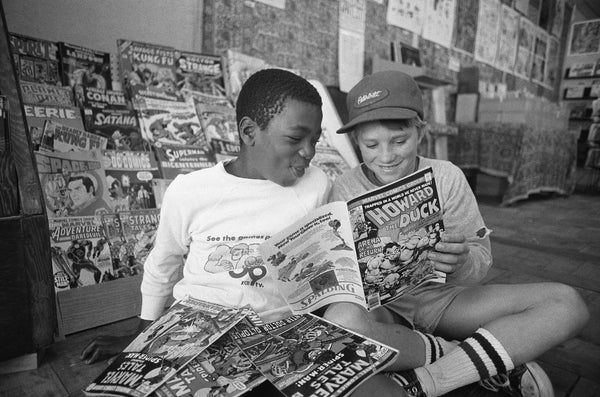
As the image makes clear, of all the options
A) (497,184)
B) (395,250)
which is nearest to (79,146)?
(395,250)

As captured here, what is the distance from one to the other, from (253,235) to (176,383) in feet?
1.05

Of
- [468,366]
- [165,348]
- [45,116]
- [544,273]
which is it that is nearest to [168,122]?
[45,116]

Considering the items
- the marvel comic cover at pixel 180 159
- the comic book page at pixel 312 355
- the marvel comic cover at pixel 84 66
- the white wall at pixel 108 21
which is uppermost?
the white wall at pixel 108 21

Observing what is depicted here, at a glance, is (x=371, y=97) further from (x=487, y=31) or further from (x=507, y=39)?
(x=507, y=39)

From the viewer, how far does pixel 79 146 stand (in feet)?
4.17

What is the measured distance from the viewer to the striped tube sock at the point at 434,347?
83 centimetres

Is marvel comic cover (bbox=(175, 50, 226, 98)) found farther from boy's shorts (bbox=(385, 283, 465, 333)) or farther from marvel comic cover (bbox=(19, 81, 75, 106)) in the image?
boy's shorts (bbox=(385, 283, 465, 333))

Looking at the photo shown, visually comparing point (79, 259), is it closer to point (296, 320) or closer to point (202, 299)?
point (202, 299)

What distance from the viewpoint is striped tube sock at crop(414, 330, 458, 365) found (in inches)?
32.8

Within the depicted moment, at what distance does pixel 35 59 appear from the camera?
130 centimetres

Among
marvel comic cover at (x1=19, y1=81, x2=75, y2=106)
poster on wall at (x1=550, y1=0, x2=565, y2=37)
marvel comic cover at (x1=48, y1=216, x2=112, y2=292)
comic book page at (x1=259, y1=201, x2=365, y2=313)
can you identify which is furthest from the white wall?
poster on wall at (x1=550, y1=0, x2=565, y2=37)

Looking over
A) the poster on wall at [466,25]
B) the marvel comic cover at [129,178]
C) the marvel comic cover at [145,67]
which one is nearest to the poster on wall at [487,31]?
the poster on wall at [466,25]

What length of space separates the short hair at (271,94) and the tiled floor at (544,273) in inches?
28.1

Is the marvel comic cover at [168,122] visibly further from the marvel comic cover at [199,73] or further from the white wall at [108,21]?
the white wall at [108,21]
